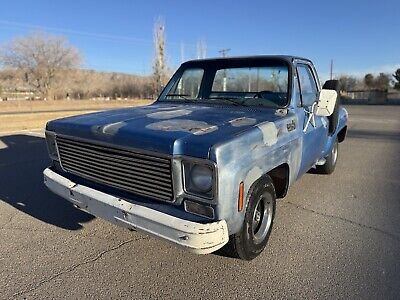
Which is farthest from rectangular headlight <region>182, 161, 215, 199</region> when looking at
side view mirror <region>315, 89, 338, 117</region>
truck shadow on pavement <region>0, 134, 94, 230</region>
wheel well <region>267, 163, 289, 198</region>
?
side view mirror <region>315, 89, 338, 117</region>

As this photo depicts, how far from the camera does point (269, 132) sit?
112 inches

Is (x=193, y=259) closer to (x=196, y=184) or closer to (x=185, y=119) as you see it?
(x=196, y=184)

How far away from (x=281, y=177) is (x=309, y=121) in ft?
2.89

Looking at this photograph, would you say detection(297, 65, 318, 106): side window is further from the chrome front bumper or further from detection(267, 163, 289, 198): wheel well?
the chrome front bumper

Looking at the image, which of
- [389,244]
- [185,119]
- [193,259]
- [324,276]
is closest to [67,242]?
[193,259]

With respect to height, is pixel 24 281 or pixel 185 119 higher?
pixel 185 119

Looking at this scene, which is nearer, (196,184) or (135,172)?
(196,184)

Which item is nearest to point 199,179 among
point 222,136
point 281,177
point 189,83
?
point 222,136

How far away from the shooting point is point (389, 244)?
332cm

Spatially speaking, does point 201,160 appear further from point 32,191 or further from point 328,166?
point 328,166

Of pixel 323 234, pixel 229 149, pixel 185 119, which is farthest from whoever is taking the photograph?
pixel 323 234

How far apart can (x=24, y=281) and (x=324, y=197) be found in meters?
3.95

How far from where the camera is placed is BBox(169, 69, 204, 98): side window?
442cm

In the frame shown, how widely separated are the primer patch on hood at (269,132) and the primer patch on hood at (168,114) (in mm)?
890
